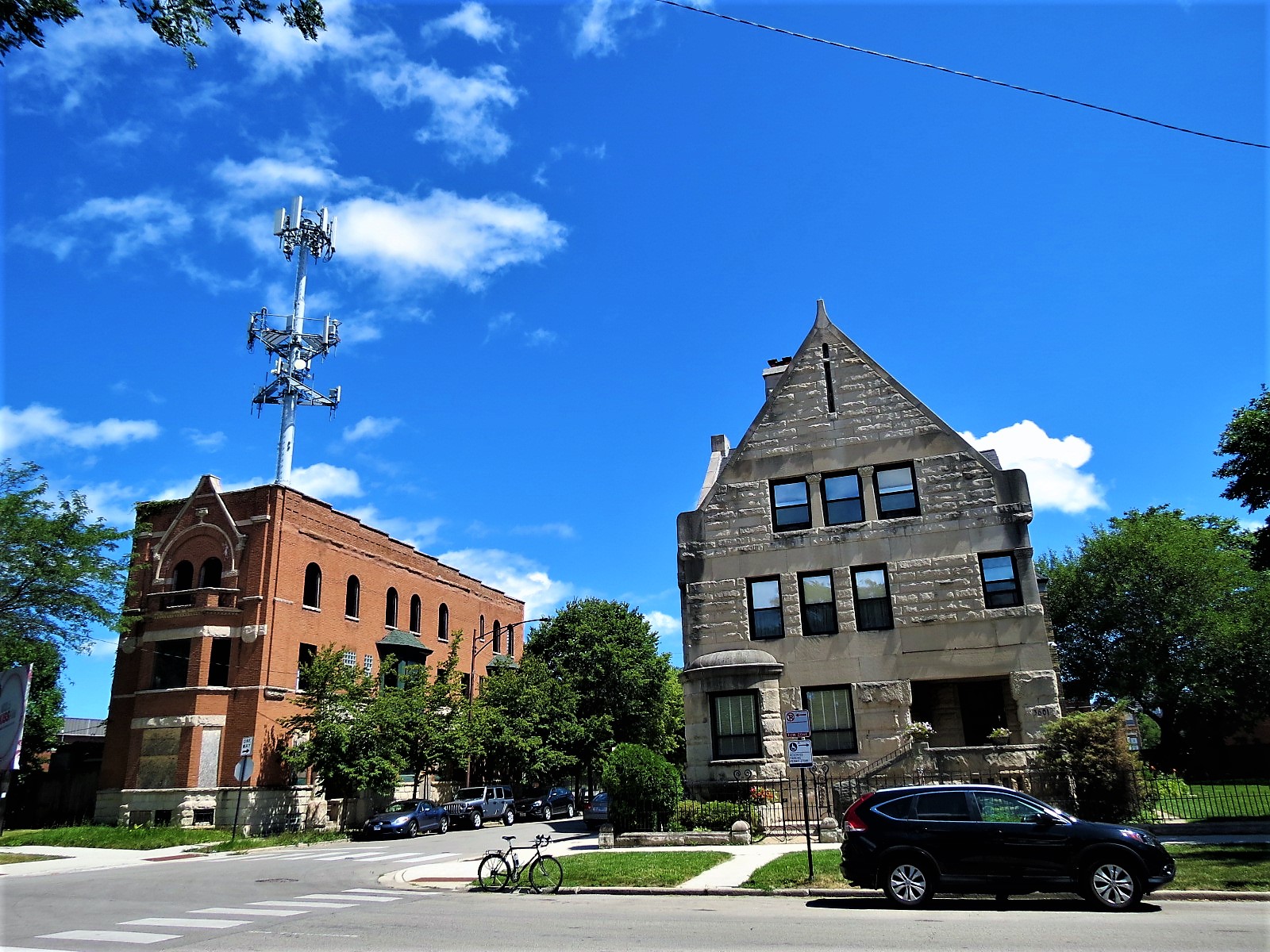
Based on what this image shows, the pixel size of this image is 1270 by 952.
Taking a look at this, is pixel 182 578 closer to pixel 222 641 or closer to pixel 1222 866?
pixel 222 641

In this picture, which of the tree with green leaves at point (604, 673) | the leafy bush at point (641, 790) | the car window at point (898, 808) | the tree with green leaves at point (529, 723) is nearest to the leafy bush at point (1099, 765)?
the car window at point (898, 808)

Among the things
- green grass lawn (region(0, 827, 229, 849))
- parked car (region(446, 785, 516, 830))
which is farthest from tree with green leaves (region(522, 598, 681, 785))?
green grass lawn (region(0, 827, 229, 849))

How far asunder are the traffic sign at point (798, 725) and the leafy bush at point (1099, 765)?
7.77m

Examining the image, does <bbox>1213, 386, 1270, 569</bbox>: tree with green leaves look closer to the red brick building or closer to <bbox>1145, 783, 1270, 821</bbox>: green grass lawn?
<bbox>1145, 783, 1270, 821</bbox>: green grass lawn

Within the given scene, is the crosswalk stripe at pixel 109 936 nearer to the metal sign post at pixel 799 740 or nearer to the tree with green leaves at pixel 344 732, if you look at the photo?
the metal sign post at pixel 799 740

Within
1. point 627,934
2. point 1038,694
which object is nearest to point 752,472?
point 1038,694

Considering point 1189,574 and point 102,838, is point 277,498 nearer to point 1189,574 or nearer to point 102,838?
point 102,838

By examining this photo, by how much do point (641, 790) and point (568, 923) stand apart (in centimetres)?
949

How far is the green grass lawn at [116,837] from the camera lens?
3067 centimetres

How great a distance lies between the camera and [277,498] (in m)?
37.9

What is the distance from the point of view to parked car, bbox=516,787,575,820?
38.6 metres

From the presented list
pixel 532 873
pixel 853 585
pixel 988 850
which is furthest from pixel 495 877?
pixel 853 585

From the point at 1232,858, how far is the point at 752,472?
47.1ft

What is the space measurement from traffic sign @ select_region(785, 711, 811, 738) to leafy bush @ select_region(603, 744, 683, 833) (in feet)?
21.4
